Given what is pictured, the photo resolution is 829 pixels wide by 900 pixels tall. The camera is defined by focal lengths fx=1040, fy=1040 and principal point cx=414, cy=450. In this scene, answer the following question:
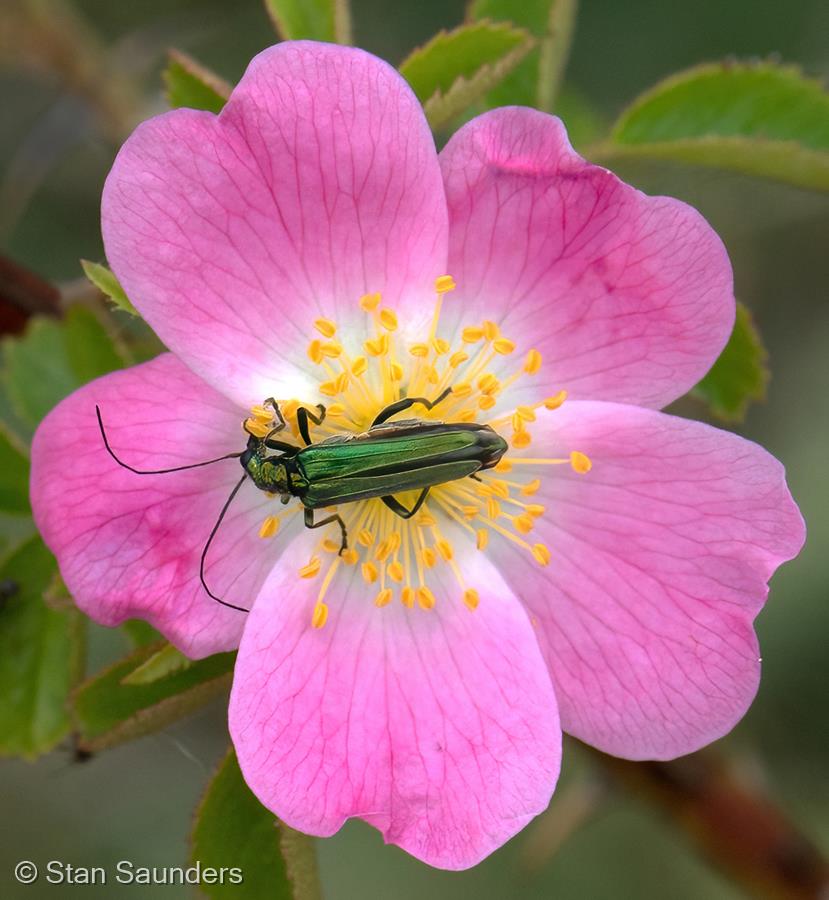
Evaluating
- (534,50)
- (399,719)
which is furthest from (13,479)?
(534,50)

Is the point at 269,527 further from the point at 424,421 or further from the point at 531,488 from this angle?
the point at 531,488

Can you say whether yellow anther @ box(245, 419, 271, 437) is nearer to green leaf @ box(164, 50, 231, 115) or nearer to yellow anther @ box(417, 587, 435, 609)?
yellow anther @ box(417, 587, 435, 609)

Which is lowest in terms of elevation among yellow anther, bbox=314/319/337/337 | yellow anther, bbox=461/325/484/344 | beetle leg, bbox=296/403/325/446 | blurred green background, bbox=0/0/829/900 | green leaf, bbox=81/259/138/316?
blurred green background, bbox=0/0/829/900

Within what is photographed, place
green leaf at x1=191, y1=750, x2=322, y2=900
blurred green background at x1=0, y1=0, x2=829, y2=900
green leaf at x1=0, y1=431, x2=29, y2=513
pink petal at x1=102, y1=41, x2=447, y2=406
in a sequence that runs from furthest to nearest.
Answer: blurred green background at x1=0, y1=0, x2=829, y2=900
green leaf at x1=0, y1=431, x2=29, y2=513
green leaf at x1=191, y1=750, x2=322, y2=900
pink petal at x1=102, y1=41, x2=447, y2=406

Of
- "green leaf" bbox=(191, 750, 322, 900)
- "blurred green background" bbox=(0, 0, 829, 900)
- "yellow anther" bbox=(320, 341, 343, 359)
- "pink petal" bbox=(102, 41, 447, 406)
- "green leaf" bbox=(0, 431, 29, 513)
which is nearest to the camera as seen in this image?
"pink petal" bbox=(102, 41, 447, 406)

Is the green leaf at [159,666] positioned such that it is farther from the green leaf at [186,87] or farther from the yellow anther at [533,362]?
the green leaf at [186,87]

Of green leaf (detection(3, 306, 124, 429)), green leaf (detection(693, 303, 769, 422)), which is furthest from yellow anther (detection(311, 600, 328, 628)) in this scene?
green leaf (detection(693, 303, 769, 422))
